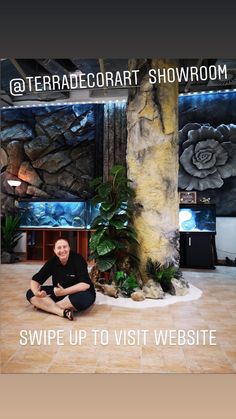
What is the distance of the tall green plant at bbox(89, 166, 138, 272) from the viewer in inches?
162

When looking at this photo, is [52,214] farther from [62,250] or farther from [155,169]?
[62,250]

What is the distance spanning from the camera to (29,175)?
24.6ft

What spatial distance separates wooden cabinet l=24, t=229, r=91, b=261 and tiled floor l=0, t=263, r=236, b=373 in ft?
8.43

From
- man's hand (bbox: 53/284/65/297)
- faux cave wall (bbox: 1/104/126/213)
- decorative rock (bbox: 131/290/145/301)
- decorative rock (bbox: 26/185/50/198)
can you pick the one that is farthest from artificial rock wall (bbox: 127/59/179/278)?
decorative rock (bbox: 26/185/50/198)

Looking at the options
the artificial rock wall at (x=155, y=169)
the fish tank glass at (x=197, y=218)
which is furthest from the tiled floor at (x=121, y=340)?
the fish tank glass at (x=197, y=218)

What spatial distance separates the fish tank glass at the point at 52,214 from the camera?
23.4 feet

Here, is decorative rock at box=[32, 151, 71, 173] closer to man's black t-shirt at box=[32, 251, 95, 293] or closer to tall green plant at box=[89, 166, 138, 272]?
tall green plant at box=[89, 166, 138, 272]

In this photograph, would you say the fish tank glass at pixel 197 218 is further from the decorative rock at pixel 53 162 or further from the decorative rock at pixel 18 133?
the decorative rock at pixel 18 133

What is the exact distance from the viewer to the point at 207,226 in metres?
6.25

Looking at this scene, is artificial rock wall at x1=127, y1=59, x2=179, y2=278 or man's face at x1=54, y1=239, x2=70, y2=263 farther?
artificial rock wall at x1=127, y1=59, x2=179, y2=278

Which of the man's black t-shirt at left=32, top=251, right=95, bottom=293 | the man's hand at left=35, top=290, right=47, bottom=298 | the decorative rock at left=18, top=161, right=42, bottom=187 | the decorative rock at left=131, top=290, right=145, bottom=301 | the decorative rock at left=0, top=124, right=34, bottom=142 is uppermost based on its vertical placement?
the decorative rock at left=0, top=124, right=34, bottom=142

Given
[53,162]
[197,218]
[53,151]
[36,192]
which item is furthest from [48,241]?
[197,218]

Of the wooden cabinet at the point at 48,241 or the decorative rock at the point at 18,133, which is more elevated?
the decorative rock at the point at 18,133

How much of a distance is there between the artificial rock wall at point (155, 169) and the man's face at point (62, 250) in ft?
4.95
